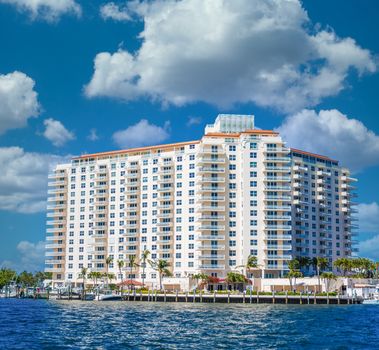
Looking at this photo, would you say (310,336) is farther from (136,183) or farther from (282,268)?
(136,183)

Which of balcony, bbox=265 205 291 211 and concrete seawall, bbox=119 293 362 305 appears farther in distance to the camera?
balcony, bbox=265 205 291 211

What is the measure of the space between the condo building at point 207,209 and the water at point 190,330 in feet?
205

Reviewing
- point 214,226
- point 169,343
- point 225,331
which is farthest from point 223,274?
point 169,343

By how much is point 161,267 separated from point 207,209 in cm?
2026

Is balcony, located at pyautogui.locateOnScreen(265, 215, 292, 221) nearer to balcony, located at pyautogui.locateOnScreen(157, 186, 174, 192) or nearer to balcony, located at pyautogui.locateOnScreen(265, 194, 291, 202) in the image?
balcony, located at pyautogui.locateOnScreen(265, 194, 291, 202)

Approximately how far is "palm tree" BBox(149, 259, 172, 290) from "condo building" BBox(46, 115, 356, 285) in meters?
2.57

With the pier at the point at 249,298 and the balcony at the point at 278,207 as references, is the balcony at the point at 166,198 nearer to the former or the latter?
the balcony at the point at 278,207

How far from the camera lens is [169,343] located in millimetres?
68062

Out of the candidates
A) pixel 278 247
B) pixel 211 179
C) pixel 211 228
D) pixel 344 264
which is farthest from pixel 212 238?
pixel 344 264

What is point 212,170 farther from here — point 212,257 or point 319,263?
point 319,263

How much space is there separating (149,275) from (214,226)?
25.0 metres

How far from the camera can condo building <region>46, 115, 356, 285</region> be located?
17225 cm

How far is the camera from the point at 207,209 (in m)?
174

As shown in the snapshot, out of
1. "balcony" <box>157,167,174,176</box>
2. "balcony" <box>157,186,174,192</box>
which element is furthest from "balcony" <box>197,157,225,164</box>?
"balcony" <box>157,186,174,192</box>
